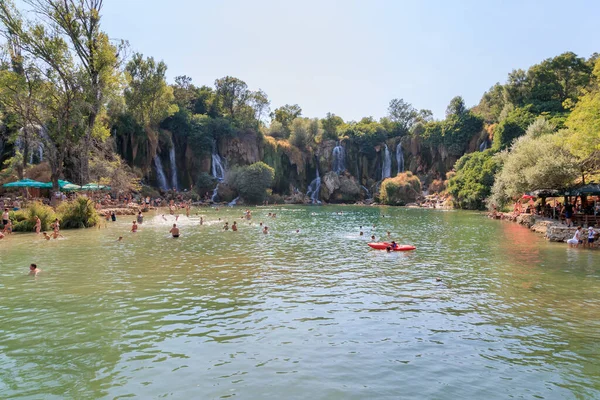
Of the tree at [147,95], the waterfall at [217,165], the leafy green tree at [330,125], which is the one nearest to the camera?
the tree at [147,95]

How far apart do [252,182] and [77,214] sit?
44.3 metres

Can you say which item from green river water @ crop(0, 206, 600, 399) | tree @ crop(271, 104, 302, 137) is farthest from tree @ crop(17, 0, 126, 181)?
tree @ crop(271, 104, 302, 137)

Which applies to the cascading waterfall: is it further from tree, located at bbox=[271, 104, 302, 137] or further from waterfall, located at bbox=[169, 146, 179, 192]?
tree, located at bbox=[271, 104, 302, 137]

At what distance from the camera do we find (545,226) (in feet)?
113

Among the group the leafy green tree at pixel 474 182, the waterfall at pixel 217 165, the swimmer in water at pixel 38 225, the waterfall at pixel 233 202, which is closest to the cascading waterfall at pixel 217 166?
the waterfall at pixel 217 165

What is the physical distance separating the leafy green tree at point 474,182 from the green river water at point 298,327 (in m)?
41.4

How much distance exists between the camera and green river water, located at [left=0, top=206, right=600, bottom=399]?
315 inches

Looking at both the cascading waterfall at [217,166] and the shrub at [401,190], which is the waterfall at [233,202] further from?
the shrub at [401,190]

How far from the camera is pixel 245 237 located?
102 feet

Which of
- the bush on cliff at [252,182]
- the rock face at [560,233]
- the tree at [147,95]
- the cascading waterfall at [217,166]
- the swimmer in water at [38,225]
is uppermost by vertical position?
the tree at [147,95]

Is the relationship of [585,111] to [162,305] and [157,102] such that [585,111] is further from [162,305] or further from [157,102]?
[157,102]

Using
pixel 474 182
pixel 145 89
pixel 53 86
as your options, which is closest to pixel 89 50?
pixel 53 86

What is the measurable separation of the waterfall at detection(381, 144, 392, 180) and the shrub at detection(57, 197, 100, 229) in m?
69.7

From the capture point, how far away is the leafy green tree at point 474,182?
6116cm
